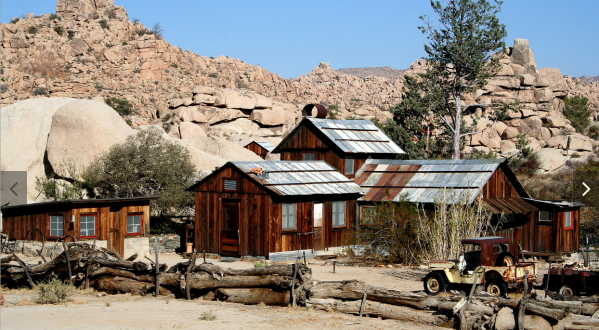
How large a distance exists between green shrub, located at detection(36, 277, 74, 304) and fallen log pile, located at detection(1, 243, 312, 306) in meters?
1.08

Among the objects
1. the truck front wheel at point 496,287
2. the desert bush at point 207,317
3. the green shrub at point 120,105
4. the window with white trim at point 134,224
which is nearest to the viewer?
the desert bush at point 207,317

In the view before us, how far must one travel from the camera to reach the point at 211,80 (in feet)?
301

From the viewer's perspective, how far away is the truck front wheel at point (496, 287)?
16.3 meters

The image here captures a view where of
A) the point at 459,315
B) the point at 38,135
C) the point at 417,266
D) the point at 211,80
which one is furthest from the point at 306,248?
the point at 211,80

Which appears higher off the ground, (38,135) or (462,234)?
(38,135)

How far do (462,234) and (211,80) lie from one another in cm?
7365

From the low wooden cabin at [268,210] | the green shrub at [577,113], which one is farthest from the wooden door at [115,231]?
the green shrub at [577,113]

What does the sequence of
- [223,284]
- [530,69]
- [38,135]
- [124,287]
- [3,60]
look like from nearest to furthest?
1. [223,284]
2. [124,287]
3. [38,135]
4. [3,60]
5. [530,69]

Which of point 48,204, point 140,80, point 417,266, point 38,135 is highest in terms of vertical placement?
point 140,80

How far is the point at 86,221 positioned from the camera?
87.4ft

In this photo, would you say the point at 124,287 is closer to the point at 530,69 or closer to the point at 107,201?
the point at 107,201

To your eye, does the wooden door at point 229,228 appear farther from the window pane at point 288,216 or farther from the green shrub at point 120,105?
the green shrub at point 120,105

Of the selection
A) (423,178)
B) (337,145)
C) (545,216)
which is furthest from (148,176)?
(545,216)

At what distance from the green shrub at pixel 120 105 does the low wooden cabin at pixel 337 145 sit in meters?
43.0
